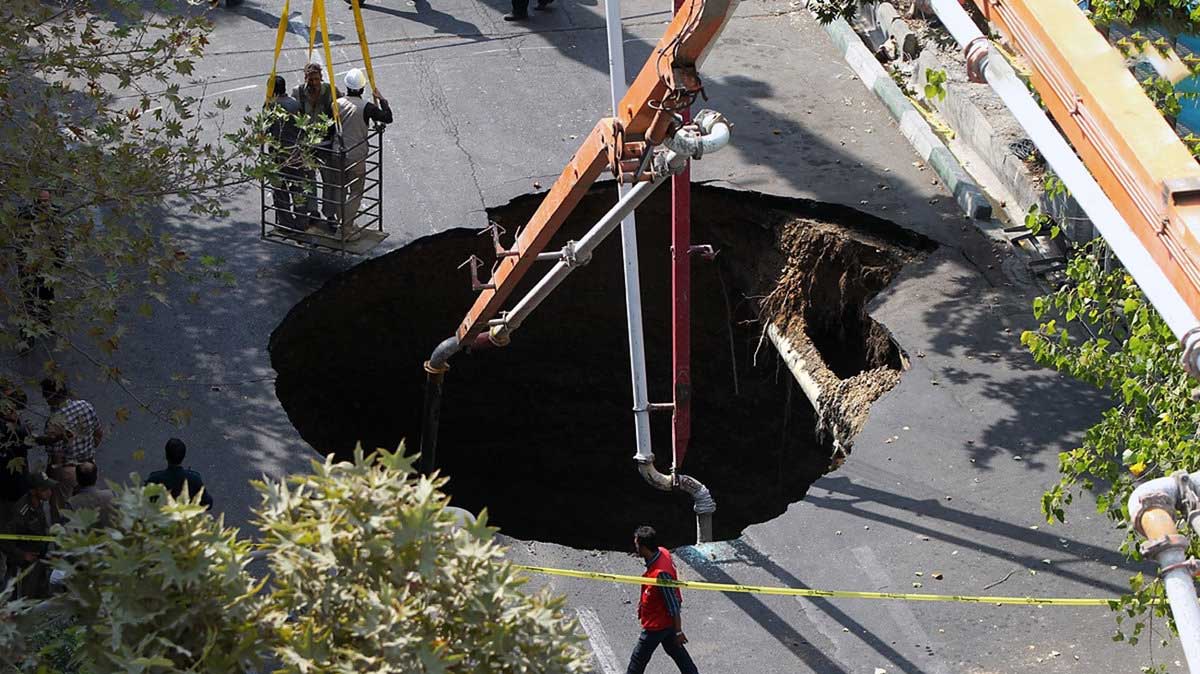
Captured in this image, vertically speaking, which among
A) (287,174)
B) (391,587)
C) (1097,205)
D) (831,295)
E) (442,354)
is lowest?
(442,354)

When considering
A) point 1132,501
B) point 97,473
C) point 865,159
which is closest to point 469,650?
point 1132,501

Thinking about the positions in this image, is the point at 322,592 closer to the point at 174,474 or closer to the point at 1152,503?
the point at 1152,503

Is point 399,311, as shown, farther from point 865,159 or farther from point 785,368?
point 865,159

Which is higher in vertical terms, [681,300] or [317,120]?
[317,120]

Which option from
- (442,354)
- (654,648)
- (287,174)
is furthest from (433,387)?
(654,648)

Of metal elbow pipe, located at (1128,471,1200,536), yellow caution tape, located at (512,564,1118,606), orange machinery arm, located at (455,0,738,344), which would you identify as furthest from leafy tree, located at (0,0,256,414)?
metal elbow pipe, located at (1128,471,1200,536)

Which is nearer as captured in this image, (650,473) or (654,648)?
(654,648)

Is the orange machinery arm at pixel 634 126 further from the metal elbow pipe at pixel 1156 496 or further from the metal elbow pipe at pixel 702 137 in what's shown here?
the metal elbow pipe at pixel 1156 496
